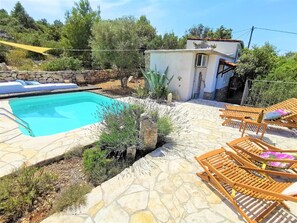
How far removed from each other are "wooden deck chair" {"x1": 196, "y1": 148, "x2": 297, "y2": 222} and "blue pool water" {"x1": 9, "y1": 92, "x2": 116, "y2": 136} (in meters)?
4.93

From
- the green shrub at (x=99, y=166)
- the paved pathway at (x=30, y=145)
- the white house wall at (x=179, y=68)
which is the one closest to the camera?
the green shrub at (x=99, y=166)

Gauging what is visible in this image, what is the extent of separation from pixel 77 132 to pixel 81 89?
855cm

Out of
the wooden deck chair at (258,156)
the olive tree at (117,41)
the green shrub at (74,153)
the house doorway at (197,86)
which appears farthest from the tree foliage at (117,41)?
the wooden deck chair at (258,156)

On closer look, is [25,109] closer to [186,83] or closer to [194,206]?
[186,83]

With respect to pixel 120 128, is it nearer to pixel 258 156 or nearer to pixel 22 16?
pixel 258 156

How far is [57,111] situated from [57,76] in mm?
5493

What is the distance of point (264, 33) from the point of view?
1110 inches

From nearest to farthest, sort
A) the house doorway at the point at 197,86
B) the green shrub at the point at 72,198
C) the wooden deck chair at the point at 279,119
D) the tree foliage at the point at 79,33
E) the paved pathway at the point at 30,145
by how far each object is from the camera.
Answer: the green shrub at the point at 72,198, the paved pathway at the point at 30,145, the wooden deck chair at the point at 279,119, the house doorway at the point at 197,86, the tree foliage at the point at 79,33

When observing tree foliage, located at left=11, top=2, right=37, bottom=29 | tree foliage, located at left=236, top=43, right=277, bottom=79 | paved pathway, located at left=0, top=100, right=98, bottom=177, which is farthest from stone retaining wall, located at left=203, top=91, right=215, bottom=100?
tree foliage, located at left=11, top=2, right=37, bottom=29

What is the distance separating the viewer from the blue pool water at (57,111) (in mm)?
8094

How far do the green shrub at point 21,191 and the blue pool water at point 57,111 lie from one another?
3.83 meters

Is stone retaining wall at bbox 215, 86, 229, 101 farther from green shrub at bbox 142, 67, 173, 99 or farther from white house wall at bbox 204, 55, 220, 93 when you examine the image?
green shrub at bbox 142, 67, 173, 99

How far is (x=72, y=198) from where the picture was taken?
119 inches

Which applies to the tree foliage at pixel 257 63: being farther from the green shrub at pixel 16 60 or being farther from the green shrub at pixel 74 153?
the green shrub at pixel 16 60
